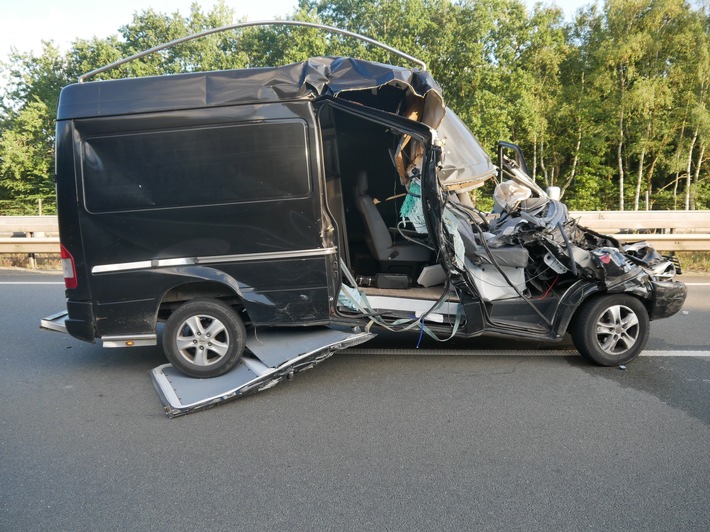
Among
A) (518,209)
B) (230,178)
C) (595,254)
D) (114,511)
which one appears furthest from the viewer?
(518,209)

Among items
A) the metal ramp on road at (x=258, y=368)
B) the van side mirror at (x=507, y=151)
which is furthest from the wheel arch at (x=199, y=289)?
the van side mirror at (x=507, y=151)

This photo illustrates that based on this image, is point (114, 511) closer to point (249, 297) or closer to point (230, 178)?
point (249, 297)

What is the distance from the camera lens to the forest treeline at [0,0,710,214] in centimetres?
2242

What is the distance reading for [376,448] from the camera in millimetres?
3480

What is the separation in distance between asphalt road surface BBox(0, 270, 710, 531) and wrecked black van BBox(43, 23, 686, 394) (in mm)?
436

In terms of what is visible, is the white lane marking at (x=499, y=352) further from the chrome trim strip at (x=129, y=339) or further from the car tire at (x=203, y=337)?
the chrome trim strip at (x=129, y=339)

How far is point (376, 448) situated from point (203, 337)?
1921mm

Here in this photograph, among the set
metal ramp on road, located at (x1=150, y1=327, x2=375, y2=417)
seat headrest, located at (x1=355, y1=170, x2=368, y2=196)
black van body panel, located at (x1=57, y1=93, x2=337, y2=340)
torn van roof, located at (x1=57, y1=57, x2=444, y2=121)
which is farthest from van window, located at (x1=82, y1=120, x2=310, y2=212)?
seat headrest, located at (x1=355, y1=170, x2=368, y2=196)

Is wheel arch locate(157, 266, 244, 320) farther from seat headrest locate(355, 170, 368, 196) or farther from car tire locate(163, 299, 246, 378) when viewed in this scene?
seat headrest locate(355, 170, 368, 196)

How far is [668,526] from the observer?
266 cm

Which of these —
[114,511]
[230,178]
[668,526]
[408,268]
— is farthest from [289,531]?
[408,268]

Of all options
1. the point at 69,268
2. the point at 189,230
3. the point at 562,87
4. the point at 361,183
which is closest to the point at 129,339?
the point at 69,268

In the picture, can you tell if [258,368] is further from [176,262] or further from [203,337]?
[176,262]

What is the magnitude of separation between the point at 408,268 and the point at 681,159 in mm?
21897
